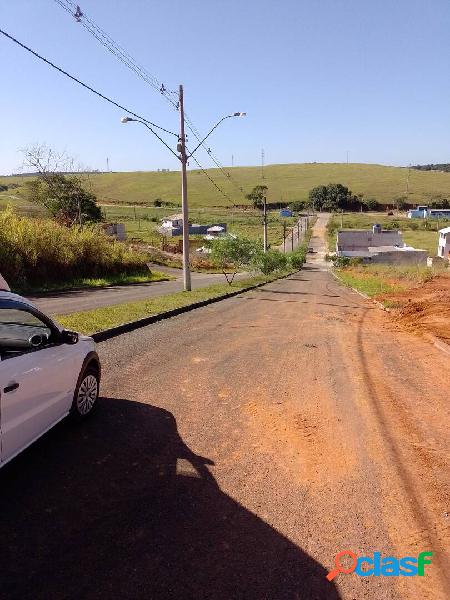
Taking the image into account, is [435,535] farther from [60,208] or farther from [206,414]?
[60,208]

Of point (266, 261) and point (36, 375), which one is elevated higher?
point (36, 375)

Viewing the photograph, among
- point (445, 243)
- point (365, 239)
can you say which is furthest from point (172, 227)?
point (445, 243)

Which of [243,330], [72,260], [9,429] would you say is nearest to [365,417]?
[9,429]

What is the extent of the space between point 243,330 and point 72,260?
19.4 m

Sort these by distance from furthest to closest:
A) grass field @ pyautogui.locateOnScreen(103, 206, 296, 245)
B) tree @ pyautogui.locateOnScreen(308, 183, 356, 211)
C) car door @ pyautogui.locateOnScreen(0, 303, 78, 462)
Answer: tree @ pyautogui.locateOnScreen(308, 183, 356, 211) → grass field @ pyautogui.locateOnScreen(103, 206, 296, 245) → car door @ pyautogui.locateOnScreen(0, 303, 78, 462)

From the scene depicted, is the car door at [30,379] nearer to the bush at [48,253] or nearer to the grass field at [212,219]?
the bush at [48,253]

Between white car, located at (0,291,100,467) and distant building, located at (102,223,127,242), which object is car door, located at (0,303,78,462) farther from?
distant building, located at (102,223,127,242)

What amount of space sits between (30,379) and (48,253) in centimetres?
2390

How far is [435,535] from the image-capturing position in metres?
3.76

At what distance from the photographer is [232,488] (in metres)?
4.34

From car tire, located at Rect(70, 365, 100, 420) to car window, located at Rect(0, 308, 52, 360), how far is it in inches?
28.7

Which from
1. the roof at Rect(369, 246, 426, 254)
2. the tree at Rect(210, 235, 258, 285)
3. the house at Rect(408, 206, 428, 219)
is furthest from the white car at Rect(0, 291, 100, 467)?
the house at Rect(408, 206, 428, 219)

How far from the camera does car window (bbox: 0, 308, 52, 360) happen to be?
449 centimetres

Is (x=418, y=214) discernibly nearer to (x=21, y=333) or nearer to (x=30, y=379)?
(x=21, y=333)
